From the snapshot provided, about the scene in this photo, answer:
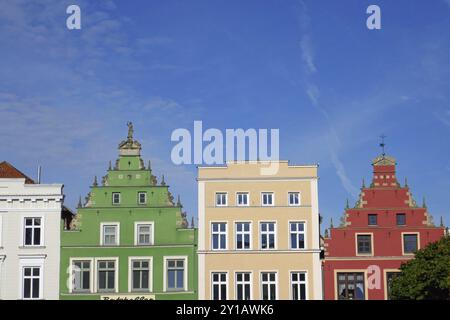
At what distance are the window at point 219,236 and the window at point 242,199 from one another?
4.32 feet

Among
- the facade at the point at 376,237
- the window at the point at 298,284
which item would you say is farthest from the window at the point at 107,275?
the facade at the point at 376,237

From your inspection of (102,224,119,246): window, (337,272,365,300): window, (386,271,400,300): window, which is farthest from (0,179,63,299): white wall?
(386,271,400,300): window

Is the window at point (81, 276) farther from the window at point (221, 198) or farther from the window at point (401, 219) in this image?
the window at point (401, 219)

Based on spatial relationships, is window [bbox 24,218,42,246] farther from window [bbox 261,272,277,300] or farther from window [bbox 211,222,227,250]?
window [bbox 261,272,277,300]

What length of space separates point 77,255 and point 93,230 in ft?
4.78

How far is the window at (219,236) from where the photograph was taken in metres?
38.8

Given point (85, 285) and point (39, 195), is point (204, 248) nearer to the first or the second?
point (85, 285)

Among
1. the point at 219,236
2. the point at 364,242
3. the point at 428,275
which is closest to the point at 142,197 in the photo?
the point at 219,236

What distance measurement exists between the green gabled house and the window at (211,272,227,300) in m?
0.97

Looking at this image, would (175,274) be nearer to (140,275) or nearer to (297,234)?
(140,275)

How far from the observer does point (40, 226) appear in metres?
38.6

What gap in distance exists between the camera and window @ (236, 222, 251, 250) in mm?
38844

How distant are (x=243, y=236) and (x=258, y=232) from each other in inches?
31.3
